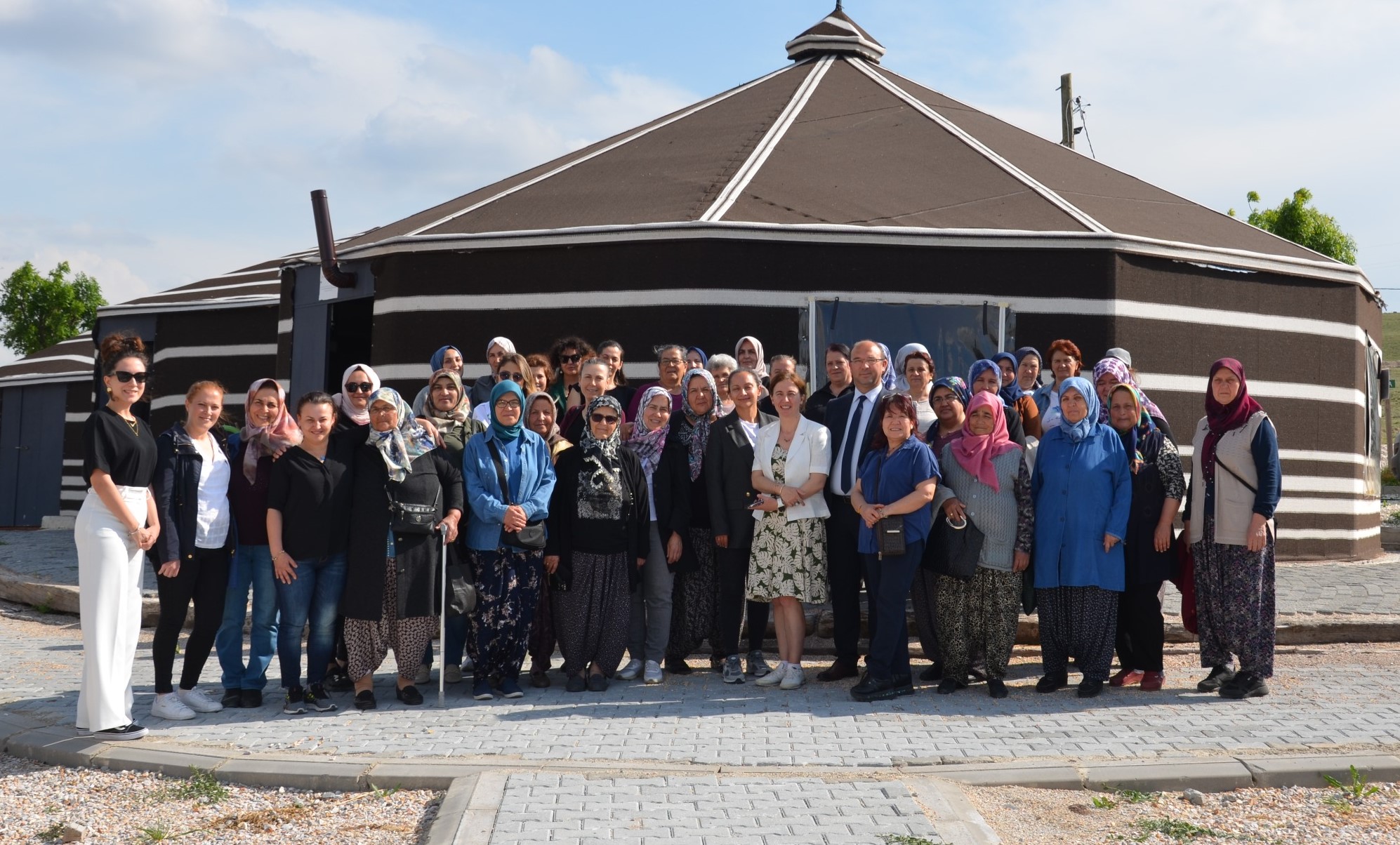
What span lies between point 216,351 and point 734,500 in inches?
403

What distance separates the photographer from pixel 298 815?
15.0ft

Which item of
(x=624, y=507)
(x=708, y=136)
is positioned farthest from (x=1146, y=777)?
(x=708, y=136)

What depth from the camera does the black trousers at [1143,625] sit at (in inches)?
261

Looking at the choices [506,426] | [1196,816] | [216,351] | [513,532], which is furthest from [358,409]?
[216,351]

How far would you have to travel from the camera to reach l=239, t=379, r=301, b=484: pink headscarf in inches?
244

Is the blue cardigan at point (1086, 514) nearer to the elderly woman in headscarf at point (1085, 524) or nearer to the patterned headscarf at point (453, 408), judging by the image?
the elderly woman in headscarf at point (1085, 524)

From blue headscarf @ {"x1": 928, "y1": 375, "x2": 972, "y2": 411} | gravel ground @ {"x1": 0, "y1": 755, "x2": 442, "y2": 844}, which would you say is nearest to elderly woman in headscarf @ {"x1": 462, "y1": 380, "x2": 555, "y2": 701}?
gravel ground @ {"x1": 0, "y1": 755, "x2": 442, "y2": 844}

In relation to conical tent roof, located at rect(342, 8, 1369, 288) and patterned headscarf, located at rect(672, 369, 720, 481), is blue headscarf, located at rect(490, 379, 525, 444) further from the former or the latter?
conical tent roof, located at rect(342, 8, 1369, 288)

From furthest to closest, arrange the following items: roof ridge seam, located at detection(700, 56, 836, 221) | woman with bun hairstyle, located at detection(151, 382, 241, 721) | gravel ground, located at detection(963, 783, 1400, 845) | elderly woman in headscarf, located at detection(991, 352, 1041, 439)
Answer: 1. roof ridge seam, located at detection(700, 56, 836, 221)
2. elderly woman in headscarf, located at detection(991, 352, 1041, 439)
3. woman with bun hairstyle, located at detection(151, 382, 241, 721)
4. gravel ground, located at detection(963, 783, 1400, 845)

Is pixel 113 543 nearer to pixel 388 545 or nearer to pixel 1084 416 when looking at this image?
pixel 388 545

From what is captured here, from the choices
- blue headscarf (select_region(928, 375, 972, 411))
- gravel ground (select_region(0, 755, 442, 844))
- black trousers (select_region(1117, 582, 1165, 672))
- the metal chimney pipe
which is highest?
the metal chimney pipe

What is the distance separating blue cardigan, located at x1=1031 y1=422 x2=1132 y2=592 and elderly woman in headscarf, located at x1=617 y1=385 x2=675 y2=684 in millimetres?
2109

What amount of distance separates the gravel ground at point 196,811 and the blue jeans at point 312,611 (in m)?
1.15

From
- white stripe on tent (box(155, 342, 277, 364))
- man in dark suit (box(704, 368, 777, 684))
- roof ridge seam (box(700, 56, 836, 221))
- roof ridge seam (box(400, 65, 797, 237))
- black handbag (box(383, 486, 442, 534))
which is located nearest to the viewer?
black handbag (box(383, 486, 442, 534))
